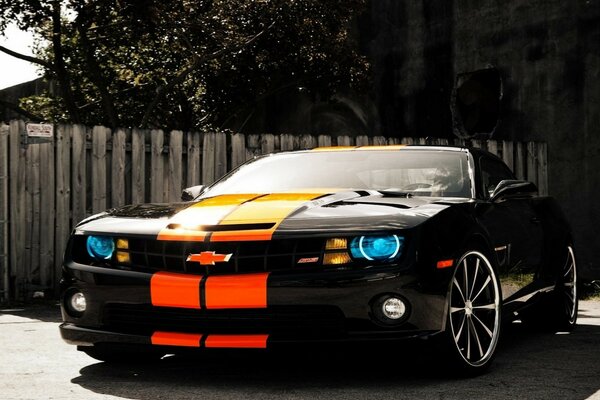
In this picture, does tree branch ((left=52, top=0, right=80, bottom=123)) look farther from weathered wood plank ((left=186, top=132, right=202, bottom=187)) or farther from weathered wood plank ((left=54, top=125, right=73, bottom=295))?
weathered wood plank ((left=54, top=125, right=73, bottom=295))

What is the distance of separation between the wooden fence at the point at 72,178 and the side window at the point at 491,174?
392 centimetres

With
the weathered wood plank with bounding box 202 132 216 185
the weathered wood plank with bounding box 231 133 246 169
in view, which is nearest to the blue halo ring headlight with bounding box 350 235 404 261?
the weathered wood plank with bounding box 202 132 216 185

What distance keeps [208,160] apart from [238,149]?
0.40 meters

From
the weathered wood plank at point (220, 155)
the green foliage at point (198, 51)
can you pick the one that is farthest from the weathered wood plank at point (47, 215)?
the green foliage at point (198, 51)

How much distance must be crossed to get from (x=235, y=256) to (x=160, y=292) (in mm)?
424

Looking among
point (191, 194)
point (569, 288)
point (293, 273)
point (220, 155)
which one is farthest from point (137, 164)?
point (293, 273)

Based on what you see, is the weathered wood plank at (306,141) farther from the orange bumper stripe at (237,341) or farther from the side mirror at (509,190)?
the orange bumper stripe at (237,341)

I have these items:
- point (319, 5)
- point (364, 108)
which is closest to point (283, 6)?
point (319, 5)

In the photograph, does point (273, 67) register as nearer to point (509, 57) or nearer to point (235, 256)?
point (509, 57)

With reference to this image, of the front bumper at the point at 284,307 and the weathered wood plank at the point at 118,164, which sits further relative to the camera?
the weathered wood plank at the point at 118,164

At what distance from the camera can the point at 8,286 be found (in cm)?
906

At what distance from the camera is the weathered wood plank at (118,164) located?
9594mm

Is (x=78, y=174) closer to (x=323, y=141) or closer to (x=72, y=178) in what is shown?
(x=72, y=178)

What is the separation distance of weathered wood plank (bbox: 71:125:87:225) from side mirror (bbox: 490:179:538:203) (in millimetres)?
4762
